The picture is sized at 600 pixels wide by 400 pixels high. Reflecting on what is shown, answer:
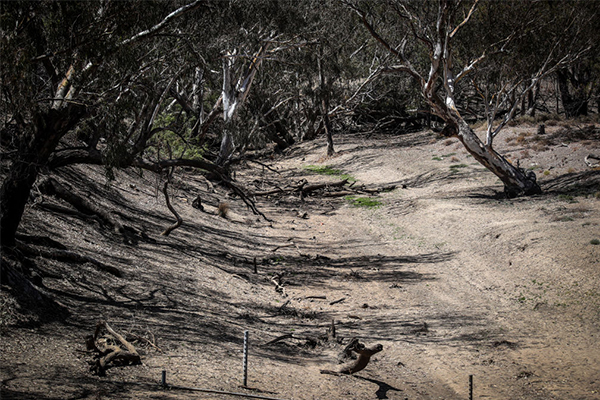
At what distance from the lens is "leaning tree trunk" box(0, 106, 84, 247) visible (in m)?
7.18

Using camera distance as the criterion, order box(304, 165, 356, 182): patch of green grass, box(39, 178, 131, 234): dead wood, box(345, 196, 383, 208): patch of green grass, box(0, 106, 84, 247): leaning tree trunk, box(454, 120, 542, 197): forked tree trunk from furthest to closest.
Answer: box(304, 165, 356, 182): patch of green grass < box(345, 196, 383, 208): patch of green grass < box(454, 120, 542, 197): forked tree trunk < box(39, 178, 131, 234): dead wood < box(0, 106, 84, 247): leaning tree trunk

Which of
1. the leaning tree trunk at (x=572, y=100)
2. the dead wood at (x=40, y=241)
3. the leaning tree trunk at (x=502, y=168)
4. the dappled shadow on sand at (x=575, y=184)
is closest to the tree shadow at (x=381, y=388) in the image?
the dead wood at (x=40, y=241)

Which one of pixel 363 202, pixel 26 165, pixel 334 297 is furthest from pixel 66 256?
pixel 363 202

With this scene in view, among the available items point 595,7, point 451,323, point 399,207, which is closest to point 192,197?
point 399,207

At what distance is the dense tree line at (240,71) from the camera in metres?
7.43

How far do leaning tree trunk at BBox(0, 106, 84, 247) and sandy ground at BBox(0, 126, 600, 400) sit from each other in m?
0.69

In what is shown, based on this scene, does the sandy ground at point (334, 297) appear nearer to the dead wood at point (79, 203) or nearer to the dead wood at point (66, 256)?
the dead wood at point (66, 256)

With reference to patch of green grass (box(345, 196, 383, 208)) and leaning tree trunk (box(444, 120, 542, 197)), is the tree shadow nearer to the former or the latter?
leaning tree trunk (box(444, 120, 542, 197))

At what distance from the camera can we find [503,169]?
54.2 feet

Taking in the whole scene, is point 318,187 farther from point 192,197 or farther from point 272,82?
point 272,82

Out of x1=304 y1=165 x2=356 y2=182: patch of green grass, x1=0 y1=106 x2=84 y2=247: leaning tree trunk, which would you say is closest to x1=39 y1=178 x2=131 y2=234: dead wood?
x1=0 y1=106 x2=84 y2=247: leaning tree trunk

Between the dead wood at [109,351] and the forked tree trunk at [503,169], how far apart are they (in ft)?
42.4

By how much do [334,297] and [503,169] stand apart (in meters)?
8.47

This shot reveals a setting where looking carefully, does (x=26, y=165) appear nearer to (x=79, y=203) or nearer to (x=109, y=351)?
(x=109, y=351)
